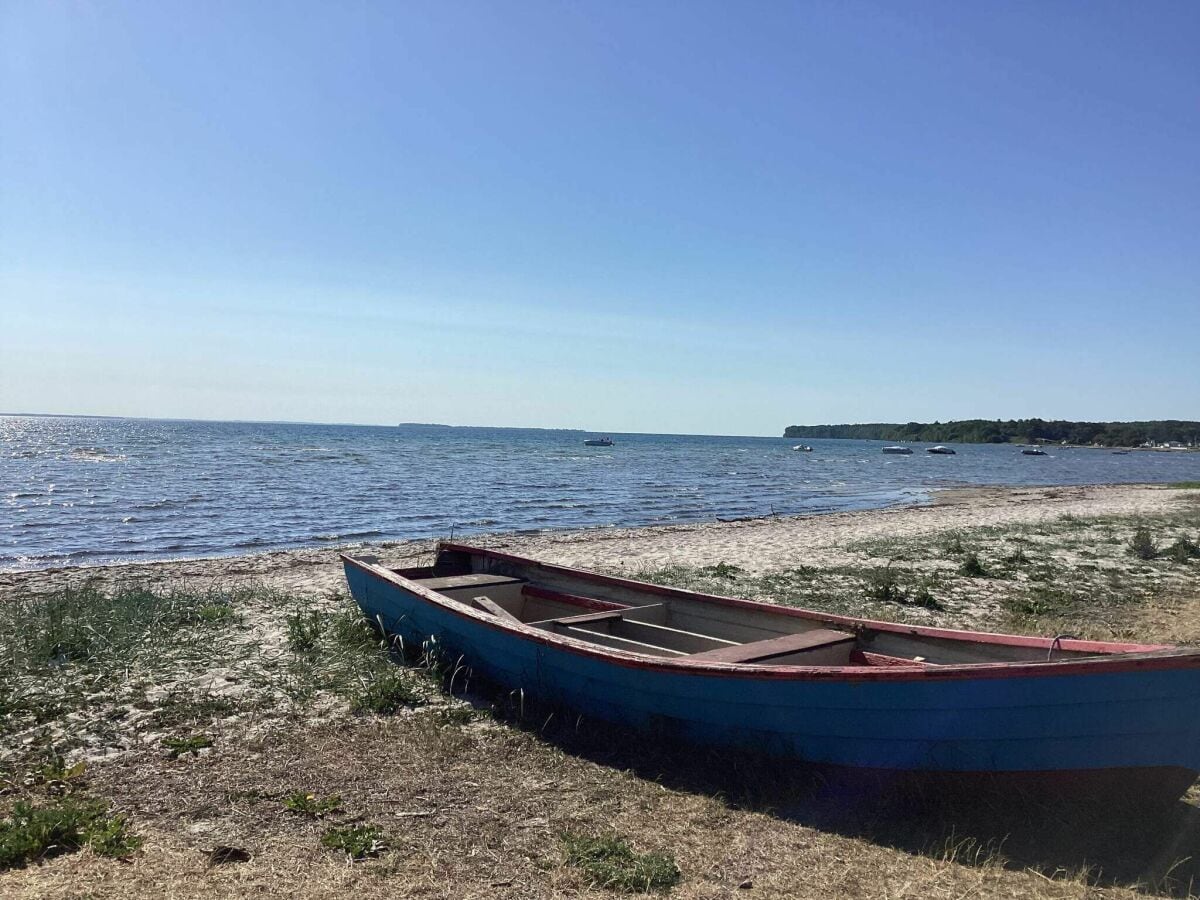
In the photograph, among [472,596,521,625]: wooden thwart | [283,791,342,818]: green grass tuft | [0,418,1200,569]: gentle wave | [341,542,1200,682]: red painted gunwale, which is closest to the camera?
[341,542,1200,682]: red painted gunwale

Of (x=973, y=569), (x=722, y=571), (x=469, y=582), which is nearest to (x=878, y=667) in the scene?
(x=469, y=582)

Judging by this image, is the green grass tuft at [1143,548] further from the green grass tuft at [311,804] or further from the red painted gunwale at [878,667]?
the green grass tuft at [311,804]

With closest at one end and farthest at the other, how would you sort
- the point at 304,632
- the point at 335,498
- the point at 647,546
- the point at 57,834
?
1. the point at 57,834
2. the point at 304,632
3. the point at 647,546
4. the point at 335,498

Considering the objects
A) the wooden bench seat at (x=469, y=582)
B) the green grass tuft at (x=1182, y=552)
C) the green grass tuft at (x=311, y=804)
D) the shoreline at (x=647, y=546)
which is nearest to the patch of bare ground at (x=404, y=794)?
the green grass tuft at (x=311, y=804)

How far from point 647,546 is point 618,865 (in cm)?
1605

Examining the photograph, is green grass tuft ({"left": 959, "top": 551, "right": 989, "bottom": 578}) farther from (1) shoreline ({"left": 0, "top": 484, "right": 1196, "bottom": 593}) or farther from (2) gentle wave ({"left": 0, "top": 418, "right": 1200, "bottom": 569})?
(2) gentle wave ({"left": 0, "top": 418, "right": 1200, "bottom": 569})

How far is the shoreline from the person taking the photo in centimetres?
1558

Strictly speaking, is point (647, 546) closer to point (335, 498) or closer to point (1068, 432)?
point (335, 498)

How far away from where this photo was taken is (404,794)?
5.59 m

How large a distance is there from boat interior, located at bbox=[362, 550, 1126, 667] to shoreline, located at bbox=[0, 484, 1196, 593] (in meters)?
4.64

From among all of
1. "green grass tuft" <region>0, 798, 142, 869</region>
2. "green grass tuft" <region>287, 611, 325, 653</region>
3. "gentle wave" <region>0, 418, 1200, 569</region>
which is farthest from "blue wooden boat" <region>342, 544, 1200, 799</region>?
"gentle wave" <region>0, 418, 1200, 569</region>

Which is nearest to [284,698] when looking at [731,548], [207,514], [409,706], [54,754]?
[409,706]

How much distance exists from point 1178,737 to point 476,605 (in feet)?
20.7

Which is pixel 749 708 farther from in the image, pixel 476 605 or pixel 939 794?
pixel 476 605
